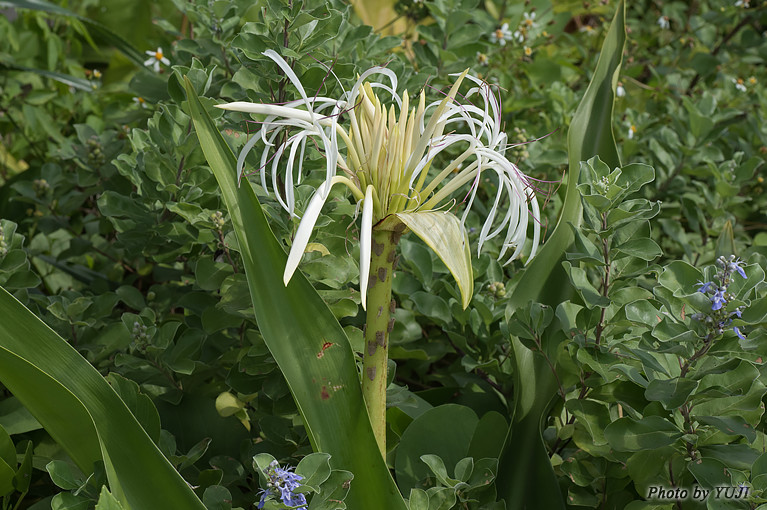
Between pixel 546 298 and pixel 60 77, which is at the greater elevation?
pixel 60 77

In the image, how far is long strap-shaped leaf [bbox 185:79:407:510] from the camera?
69cm

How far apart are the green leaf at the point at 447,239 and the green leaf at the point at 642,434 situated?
26 cm

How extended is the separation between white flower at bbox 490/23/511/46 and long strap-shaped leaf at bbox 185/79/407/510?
1.13 meters

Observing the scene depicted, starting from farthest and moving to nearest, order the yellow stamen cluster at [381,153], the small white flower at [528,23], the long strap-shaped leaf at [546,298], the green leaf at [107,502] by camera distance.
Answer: the small white flower at [528,23], the long strap-shaped leaf at [546,298], the yellow stamen cluster at [381,153], the green leaf at [107,502]

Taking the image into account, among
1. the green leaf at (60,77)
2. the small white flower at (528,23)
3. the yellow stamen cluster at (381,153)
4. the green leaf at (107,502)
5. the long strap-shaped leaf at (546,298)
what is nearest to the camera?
the green leaf at (107,502)

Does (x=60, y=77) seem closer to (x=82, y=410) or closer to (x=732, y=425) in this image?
(x=82, y=410)

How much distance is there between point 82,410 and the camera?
2.13ft

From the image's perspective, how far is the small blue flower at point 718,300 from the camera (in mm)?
679

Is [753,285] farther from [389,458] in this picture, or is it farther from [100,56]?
[100,56]

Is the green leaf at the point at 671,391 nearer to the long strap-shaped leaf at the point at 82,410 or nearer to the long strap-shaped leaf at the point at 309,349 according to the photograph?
the long strap-shaped leaf at the point at 309,349

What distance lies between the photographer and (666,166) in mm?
1501

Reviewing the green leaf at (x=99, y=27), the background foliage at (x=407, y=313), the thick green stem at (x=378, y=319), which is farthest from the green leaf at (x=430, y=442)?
the green leaf at (x=99, y=27)

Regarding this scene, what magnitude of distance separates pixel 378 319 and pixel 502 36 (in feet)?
3.83

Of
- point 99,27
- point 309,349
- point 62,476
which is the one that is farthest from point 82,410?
point 99,27
